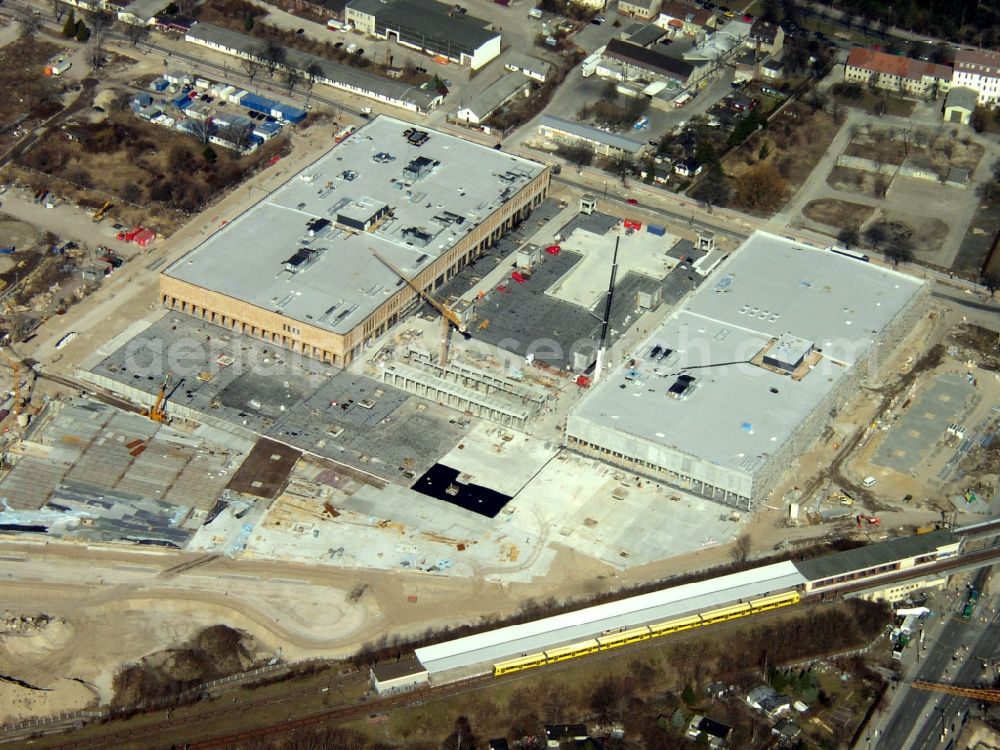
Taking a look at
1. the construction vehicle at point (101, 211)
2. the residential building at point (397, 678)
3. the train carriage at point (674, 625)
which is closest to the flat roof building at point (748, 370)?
the train carriage at point (674, 625)

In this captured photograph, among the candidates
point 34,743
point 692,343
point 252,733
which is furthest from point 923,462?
point 34,743

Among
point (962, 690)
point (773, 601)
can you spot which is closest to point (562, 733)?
point (773, 601)

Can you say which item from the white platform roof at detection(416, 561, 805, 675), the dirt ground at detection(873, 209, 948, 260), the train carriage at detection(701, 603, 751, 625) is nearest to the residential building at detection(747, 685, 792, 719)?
the train carriage at detection(701, 603, 751, 625)

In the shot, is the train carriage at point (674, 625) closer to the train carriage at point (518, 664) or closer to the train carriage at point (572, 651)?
the train carriage at point (572, 651)

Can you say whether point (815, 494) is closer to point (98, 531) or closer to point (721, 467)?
point (721, 467)

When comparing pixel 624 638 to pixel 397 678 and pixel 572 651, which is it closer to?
pixel 572 651
